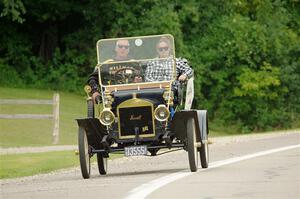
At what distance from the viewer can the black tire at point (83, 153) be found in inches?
642

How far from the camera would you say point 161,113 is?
54.3 ft

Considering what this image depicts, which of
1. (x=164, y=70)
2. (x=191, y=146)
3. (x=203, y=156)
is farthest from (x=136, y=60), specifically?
(x=191, y=146)

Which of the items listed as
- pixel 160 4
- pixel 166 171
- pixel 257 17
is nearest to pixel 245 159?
pixel 166 171

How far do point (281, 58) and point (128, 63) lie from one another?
31183mm

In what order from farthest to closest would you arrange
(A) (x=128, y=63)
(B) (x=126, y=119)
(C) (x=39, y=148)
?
(C) (x=39, y=148) < (A) (x=128, y=63) < (B) (x=126, y=119)

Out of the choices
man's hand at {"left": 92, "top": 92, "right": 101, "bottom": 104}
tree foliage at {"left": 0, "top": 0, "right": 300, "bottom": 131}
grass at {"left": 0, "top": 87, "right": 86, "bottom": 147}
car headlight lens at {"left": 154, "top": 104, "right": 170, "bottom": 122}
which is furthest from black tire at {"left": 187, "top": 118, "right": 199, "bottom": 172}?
tree foliage at {"left": 0, "top": 0, "right": 300, "bottom": 131}

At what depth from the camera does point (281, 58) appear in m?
48.3

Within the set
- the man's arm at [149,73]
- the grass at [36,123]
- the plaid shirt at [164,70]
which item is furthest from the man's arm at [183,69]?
the grass at [36,123]

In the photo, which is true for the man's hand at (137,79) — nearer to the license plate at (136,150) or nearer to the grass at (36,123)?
the license plate at (136,150)

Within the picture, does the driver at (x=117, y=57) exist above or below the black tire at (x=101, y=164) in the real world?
above

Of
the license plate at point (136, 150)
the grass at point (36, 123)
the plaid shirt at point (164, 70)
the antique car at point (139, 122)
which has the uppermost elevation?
the plaid shirt at point (164, 70)

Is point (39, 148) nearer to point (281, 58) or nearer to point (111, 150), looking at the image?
point (111, 150)

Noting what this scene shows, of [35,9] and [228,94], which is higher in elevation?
[35,9]

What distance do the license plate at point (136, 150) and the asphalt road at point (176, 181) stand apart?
1.16 ft
